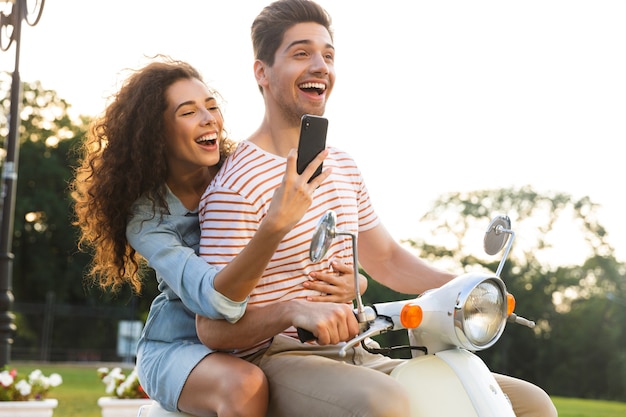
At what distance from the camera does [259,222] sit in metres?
2.54

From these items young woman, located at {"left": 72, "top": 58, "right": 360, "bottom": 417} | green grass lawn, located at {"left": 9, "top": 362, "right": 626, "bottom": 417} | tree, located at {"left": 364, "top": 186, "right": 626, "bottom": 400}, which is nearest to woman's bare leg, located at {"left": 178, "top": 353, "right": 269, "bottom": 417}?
young woman, located at {"left": 72, "top": 58, "right": 360, "bottom": 417}

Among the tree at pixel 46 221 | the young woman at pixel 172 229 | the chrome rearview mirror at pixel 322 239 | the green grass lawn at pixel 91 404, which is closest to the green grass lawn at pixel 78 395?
the green grass lawn at pixel 91 404

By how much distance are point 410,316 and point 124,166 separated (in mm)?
1147

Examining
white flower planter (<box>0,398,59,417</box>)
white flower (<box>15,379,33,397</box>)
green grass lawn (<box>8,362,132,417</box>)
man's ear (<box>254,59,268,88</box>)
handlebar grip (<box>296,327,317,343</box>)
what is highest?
man's ear (<box>254,59,268,88</box>)

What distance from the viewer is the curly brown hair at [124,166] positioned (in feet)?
9.29

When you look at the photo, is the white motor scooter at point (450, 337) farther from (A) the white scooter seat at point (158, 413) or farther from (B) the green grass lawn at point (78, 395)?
(B) the green grass lawn at point (78, 395)

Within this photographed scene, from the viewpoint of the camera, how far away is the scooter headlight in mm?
2139

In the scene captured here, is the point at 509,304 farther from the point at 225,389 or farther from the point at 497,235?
the point at 225,389

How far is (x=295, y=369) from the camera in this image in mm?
2348

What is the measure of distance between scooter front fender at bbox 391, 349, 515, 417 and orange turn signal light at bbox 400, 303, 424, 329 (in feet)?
0.35

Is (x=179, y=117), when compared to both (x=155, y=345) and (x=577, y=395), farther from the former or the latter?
(x=577, y=395)

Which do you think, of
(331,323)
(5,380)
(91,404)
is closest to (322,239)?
(331,323)

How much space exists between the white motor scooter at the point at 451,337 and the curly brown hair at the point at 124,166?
92 centimetres

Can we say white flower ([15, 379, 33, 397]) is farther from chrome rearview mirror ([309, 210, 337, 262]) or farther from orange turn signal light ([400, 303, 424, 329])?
chrome rearview mirror ([309, 210, 337, 262])
